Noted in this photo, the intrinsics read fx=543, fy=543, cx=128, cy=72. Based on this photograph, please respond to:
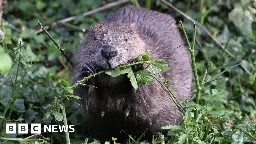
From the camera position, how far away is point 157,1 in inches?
240

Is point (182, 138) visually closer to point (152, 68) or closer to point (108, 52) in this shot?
point (152, 68)

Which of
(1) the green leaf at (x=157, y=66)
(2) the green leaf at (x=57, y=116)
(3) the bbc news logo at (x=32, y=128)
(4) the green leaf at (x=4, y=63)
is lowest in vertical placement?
(3) the bbc news logo at (x=32, y=128)

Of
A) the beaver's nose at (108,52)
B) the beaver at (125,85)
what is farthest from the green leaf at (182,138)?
the beaver's nose at (108,52)

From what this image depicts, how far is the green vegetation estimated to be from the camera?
3729 mm

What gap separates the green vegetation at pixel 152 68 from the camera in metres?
3.73

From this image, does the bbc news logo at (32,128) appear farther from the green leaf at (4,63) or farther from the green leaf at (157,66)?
the green leaf at (4,63)

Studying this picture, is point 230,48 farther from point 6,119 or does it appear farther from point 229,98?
point 6,119

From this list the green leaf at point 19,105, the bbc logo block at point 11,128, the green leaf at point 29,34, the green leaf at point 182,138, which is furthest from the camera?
the green leaf at point 29,34

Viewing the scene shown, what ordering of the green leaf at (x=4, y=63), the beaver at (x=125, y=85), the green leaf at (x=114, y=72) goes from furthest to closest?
the beaver at (x=125, y=85)
the green leaf at (x=114, y=72)
the green leaf at (x=4, y=63)

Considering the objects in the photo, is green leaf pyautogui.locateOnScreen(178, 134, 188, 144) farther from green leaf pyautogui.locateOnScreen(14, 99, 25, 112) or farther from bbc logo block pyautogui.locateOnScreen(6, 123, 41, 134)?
green leaf pyautogui.locateOnScreen(14, 99, 25, 112)

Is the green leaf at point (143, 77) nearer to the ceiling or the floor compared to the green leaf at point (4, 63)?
nearer to the ceiling

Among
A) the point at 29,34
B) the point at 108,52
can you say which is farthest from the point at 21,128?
the point at 29,34

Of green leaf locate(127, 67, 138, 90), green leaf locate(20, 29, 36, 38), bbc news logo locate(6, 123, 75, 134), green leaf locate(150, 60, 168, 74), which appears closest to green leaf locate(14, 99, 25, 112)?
bbc news logo locate(6, 123, 75, 134)

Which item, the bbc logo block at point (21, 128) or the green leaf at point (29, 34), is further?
the green leaf at point (29, 34)
